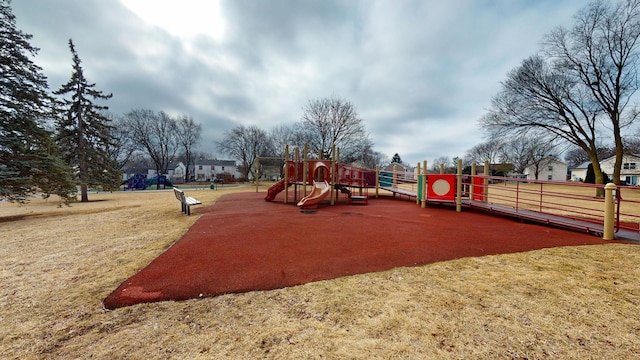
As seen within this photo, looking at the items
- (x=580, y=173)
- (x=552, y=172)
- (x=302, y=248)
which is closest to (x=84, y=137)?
(x=302, y=248)

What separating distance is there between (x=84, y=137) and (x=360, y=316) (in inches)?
988

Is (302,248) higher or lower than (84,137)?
lower

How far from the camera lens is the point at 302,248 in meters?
4.93

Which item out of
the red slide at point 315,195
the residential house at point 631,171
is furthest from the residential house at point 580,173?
the red slide at point 315,195

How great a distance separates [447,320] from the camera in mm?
2482

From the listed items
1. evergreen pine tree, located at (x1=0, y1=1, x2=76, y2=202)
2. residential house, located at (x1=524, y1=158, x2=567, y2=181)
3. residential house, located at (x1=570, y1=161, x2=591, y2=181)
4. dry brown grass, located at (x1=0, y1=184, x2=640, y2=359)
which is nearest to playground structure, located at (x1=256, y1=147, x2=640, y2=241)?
dry brown grass, located at (x1=0, y1=184, x2=640, y2=359)

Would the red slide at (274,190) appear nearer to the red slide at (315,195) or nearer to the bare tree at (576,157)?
the red slide at (315,195)

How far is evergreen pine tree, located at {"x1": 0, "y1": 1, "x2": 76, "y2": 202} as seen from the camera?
1017 centimetres

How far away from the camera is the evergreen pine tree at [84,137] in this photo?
59.9 ft

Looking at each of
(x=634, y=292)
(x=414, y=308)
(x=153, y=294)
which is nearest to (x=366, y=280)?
(x=414, y=308)

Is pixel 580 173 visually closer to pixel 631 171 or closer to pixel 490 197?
pixel 631 171

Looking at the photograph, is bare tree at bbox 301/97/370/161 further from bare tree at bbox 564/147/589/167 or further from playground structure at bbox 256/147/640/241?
bare tree at bbox 564/147/589/167

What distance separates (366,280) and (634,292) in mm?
3268

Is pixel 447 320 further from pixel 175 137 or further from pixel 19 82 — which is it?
pixel 175 137
